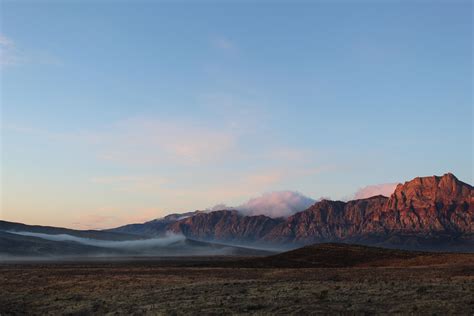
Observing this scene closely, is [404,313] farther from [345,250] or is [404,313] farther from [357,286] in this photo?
[345,250]

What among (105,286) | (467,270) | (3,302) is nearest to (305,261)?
(467,270)

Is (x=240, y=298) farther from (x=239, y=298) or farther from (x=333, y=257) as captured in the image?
(x=333, y=257)

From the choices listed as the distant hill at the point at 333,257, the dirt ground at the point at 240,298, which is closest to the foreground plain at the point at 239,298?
the dirt ground at the point at 240,298

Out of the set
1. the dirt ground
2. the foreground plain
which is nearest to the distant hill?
the foreground plain

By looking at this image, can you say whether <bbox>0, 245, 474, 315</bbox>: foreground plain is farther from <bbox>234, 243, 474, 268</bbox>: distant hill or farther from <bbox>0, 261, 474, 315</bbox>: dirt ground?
<bbox>234, 243, 474, 268</bbox>: distant hill

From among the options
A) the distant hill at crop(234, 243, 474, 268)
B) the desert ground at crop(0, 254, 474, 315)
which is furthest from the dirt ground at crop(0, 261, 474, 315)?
the distant hill at crop(234, 243, 474, 268)

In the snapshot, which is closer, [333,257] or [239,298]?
[239,298]

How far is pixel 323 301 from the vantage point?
37.3m

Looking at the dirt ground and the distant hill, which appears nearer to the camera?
the dirt ground

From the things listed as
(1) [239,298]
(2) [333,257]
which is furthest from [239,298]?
(2) [333,257]

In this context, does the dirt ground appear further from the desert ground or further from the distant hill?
the distant hill

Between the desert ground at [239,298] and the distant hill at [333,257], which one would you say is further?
the distant hill at [333,257]

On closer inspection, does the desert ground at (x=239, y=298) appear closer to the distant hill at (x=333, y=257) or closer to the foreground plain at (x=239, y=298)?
the foreground plain at (x=239, y=298)

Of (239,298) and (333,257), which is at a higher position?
(239,298)
